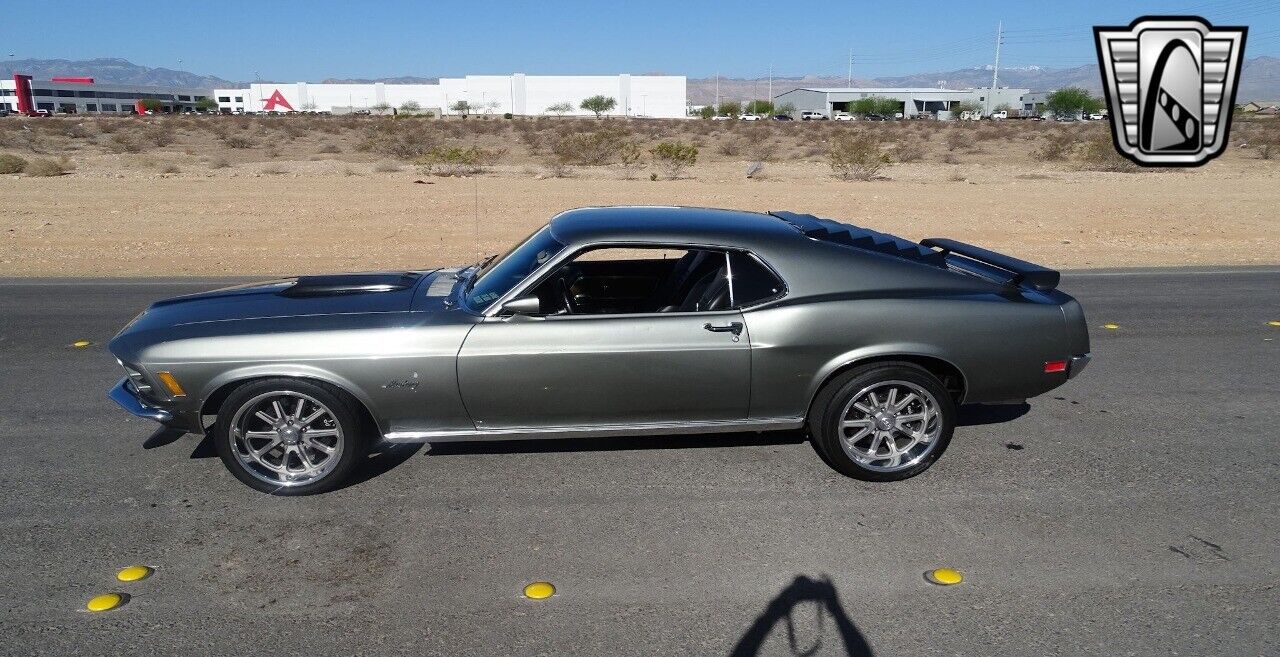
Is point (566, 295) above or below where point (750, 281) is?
below

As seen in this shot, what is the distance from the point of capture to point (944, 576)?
3.97 meters

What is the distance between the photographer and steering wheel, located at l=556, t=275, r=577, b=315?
5.09m

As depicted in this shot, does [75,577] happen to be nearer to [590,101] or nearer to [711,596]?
[711,596]

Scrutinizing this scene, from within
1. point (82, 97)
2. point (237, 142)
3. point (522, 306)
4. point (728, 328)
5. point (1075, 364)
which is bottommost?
point (1075, 364)

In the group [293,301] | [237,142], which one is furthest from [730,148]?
[293,301]

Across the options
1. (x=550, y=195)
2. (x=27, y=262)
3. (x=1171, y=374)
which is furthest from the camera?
(x=550, y=195)

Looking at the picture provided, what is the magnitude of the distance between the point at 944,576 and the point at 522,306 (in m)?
2.29

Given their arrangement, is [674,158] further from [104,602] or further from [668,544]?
[104,602]

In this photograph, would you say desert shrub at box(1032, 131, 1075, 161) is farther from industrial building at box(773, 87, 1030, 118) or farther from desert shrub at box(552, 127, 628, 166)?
industrial building at box(773, 87, 1030, 118)

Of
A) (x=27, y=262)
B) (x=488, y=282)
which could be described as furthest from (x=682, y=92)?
(x=488, y=282)

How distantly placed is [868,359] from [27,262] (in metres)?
13.6

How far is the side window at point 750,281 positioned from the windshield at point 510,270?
3.02ft

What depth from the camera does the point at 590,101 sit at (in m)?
113

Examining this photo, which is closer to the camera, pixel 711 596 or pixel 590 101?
pixel 711 596
